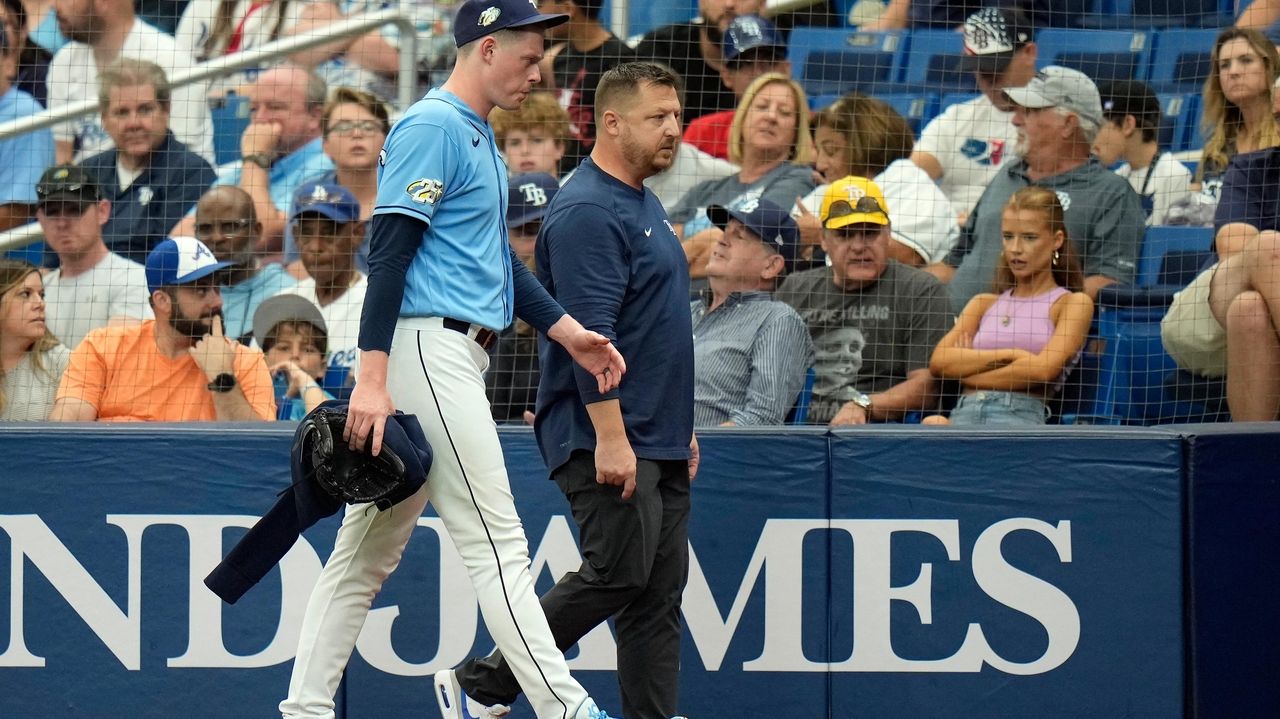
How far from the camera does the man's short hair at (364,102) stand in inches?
279

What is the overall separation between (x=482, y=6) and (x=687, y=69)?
11.9 feet

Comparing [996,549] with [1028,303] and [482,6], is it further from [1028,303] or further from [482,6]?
[482,6]

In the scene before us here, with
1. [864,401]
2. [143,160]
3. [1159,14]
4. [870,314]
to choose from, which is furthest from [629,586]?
[1159,14]

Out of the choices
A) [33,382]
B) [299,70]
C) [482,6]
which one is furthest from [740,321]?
[299,70]

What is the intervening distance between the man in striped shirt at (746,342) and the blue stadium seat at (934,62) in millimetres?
2149

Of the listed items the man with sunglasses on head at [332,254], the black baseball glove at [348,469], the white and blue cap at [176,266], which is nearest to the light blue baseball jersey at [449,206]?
the black baseball glove at [348,469]

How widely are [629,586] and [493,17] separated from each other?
4.94ft

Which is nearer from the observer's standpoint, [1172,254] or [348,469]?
[348,469]

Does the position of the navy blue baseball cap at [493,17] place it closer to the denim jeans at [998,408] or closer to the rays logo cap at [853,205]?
the rays logo cap at [853,205]

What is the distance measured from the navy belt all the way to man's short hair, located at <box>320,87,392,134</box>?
3.41 meters

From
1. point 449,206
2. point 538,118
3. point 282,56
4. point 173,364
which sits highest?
point 282,56

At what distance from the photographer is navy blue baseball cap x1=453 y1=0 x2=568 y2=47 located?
372 centimetres

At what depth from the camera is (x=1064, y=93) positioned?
6.61 meters

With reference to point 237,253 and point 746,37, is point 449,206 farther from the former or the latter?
point 746,37
